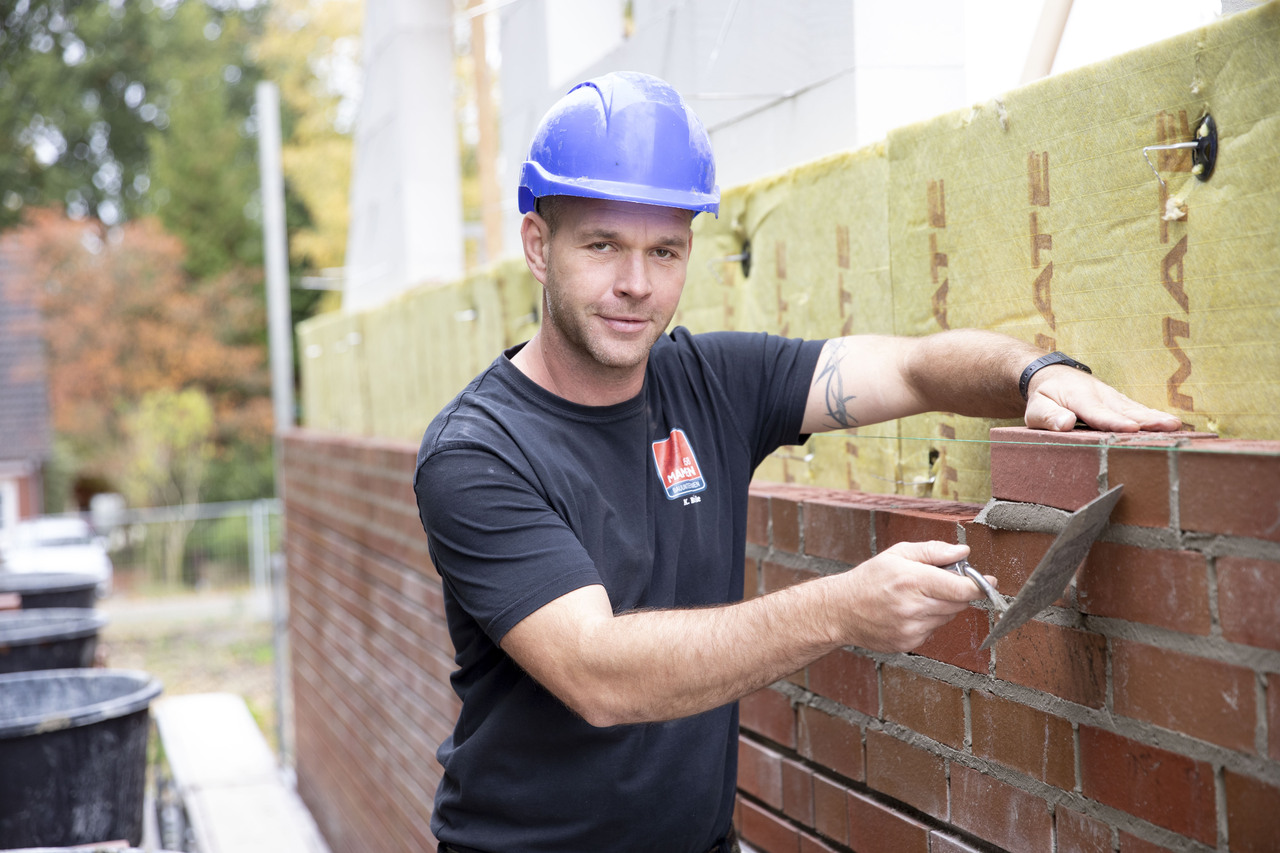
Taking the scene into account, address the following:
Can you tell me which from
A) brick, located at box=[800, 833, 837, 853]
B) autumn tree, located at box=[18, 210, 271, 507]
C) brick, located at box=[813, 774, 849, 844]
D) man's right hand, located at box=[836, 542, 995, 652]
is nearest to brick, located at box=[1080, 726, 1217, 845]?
man's right hand, located at box=[836, 542, 995, 652]

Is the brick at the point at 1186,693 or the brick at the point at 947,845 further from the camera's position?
the brick at the point at 947,845

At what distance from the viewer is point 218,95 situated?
25.7 meters

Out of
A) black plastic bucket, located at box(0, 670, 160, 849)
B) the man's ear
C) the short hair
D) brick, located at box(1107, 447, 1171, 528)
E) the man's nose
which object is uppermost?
the short hair

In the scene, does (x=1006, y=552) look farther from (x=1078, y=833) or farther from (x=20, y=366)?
(x=20, y=366)

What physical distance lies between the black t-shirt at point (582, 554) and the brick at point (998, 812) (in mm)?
490

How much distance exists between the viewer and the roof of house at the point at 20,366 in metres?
20.5

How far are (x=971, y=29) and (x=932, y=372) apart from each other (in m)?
1.31

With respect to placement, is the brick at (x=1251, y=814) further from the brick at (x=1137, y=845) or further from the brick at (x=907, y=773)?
the brick at (x=907, y=773)

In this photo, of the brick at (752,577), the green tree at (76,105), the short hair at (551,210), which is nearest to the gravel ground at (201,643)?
the brick at (752,577)

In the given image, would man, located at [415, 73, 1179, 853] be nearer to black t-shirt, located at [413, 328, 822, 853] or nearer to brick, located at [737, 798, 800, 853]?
black t-shirt, located at [413, 328, 822, 853]

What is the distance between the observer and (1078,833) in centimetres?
167

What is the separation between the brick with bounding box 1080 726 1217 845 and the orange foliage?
889 inches

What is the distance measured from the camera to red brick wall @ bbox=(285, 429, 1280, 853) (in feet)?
4.55

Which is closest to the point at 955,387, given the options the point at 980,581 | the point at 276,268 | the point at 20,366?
the point at 980,581
